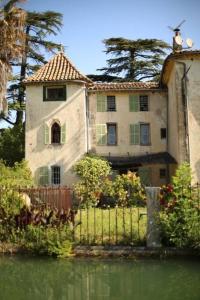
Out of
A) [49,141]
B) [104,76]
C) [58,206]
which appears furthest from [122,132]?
[58,206]

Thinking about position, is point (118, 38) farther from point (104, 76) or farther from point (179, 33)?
point (179, 33)

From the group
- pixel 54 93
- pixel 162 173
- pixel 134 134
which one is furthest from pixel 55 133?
pixel 162 173

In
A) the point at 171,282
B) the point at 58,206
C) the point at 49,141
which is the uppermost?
the point at 49,141

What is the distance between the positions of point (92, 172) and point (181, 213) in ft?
43.8

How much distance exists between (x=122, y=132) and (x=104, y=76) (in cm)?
1052

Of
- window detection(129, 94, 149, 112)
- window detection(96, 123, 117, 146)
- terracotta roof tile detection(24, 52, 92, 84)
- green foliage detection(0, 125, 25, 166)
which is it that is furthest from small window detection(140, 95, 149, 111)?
green foliage detection(0, 125, 25, 166)

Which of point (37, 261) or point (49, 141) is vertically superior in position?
point (49, 141)

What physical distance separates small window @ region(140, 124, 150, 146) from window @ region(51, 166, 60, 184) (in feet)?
20.3

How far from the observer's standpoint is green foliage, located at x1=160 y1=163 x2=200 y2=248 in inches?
A: 427

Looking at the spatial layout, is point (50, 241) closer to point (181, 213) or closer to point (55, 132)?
point (181, 213)

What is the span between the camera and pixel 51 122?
1033 inches

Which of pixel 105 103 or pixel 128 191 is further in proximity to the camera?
pixel 105 103

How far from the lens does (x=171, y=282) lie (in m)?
9.12

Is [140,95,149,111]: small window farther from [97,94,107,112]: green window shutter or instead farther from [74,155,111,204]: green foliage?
[74,155,111,204]: green foliage
